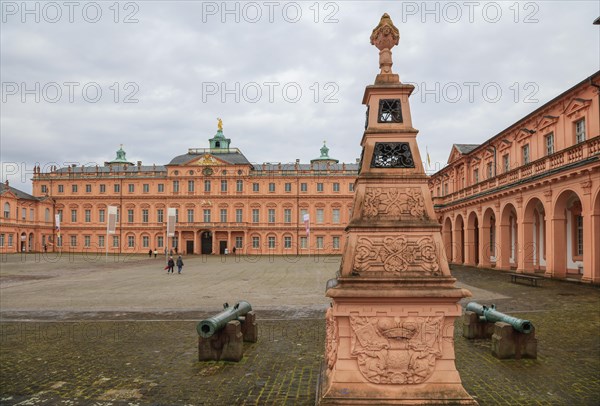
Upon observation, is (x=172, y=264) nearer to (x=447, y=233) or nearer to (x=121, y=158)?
(x=447, y=233)

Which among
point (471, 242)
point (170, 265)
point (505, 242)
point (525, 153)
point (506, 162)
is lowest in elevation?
point (170, 265)

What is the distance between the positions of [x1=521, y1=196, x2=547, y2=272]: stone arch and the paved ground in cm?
964

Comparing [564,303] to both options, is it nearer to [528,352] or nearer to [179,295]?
[528,352]

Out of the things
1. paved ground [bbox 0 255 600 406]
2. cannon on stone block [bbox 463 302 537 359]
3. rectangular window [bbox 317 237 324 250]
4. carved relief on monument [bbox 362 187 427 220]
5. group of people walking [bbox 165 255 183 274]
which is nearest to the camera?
carved relief on monument [bbox 362 187 427 220]

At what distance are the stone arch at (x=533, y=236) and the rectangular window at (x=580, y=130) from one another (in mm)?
3566

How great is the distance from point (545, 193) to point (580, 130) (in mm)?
3817

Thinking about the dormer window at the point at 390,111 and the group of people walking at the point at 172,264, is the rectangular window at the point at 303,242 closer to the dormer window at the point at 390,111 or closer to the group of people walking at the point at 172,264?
the group of people walking at the point at 172,264

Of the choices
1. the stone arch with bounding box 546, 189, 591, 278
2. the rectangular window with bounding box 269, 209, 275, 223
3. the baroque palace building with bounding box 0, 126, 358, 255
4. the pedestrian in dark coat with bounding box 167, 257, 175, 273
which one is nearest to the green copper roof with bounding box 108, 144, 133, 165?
the baroque palace building with bounding box 0, 126, 358, 255

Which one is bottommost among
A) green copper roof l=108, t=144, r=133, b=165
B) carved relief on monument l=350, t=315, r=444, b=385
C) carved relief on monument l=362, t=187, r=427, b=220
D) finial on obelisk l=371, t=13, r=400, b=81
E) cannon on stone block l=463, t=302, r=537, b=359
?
cannon on stone block l=463, t=302, r=537, b=359

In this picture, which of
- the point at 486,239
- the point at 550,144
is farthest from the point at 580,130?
the point at 486,239

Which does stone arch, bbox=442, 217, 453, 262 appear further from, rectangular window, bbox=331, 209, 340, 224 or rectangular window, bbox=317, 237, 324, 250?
rectangular window, bbox=317, 237, 324, 250

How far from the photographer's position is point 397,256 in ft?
16.3

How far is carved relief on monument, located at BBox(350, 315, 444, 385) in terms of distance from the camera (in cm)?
477

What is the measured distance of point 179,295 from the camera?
664 inches
